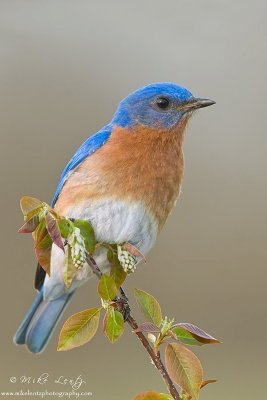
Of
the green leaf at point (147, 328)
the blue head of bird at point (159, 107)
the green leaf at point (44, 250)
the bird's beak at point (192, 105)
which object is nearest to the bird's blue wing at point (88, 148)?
the blue head of bird at point (159, 107)

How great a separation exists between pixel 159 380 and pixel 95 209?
4298 millimetres

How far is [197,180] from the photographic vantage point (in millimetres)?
8703

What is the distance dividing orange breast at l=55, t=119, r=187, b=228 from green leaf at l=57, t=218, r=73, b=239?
1300mm

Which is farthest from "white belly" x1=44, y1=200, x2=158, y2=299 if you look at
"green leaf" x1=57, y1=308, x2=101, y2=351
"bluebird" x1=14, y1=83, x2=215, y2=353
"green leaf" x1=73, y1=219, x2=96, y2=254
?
"green leaf" x1=57, y1=308, x2=101, y2=351

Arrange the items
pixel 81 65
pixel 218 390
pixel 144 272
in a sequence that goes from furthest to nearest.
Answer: pixel 81 65
pixel 144 272
pixel 218 390

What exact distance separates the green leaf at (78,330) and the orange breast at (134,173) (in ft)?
4.85

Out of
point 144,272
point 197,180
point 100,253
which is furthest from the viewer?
point 197,180

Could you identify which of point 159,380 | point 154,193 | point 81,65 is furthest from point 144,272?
point 154,193

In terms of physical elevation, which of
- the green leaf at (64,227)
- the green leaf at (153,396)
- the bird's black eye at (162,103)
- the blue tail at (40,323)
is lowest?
the blue tail at (40,323)

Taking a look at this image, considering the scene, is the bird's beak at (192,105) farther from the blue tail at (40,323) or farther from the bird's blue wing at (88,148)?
the blue tail at (40,323)

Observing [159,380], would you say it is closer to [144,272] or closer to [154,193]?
[144,272]

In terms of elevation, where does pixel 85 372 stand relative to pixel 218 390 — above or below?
above

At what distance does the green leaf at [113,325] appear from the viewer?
224 cm

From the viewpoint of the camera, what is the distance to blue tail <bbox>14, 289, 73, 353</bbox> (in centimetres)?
455
